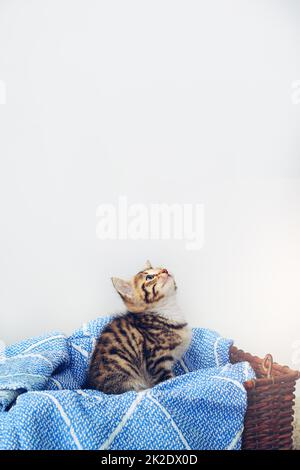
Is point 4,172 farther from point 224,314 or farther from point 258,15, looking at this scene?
point 258,15

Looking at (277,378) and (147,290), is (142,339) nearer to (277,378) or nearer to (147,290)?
(147,290)

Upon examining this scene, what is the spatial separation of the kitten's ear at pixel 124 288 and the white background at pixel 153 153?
388 millimetres

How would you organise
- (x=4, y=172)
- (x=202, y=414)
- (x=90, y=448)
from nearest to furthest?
(x=90, y=448) < (x=202, y=414) < (x=4, y=172)

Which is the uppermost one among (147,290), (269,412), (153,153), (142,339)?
(153,153)

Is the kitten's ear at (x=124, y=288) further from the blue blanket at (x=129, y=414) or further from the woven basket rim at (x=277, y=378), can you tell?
the woven basket rim at (x=277, y=378)

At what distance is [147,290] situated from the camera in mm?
1622

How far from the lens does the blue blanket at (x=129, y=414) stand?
1112mm

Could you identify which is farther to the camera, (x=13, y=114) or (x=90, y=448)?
(x=13, y=114)

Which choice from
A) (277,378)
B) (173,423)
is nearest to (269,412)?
(277,378)

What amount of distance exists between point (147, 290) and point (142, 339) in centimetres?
16

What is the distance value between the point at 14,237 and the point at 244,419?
112 cm
